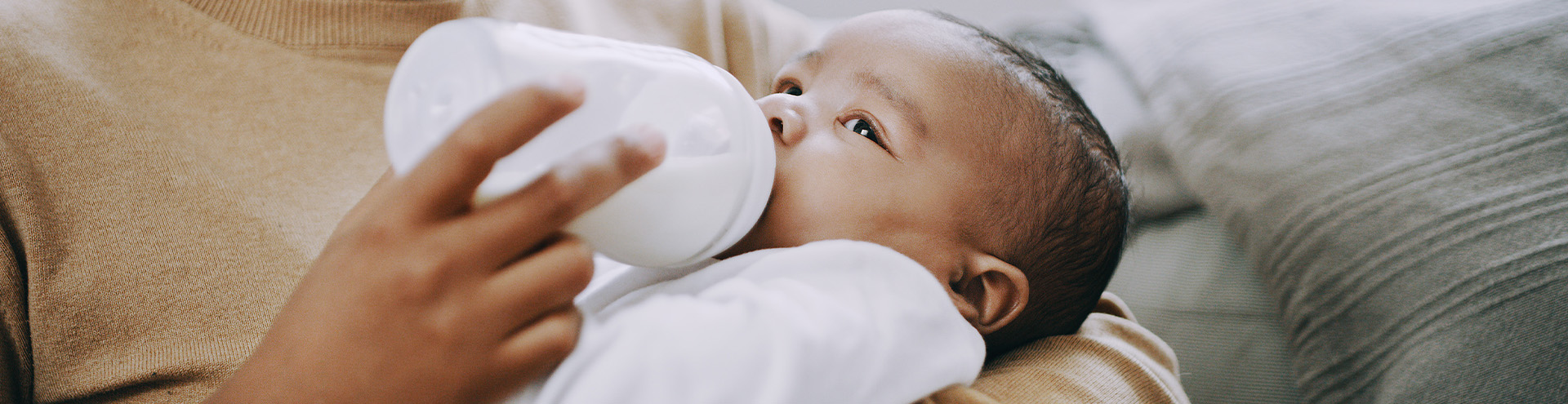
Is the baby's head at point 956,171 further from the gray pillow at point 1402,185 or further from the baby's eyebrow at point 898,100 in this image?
the gray pillow at point 1402,185

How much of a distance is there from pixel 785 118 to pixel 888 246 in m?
0.16

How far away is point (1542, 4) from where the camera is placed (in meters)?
0.88

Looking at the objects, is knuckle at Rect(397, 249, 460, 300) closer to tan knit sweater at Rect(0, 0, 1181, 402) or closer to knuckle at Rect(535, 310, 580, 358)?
knuckle at Rect(535, 310, 580, 358)

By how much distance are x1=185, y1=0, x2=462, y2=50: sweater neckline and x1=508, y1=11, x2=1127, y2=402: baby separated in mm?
468

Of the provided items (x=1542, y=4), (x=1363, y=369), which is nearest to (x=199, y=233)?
(x=1363, y=369)

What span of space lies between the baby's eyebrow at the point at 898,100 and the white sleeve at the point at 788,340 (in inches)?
6.5

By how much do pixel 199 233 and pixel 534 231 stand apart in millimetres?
474

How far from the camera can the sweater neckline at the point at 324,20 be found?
2.84 ft

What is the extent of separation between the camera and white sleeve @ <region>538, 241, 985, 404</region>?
50 centimetres

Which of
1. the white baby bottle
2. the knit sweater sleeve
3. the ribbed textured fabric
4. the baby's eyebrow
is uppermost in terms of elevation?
the white baby bottle

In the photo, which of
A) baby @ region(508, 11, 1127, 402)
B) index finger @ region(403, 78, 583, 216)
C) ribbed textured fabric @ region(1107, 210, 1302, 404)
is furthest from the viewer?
ribbed textured fabric @ region(1107, 210, 1302, 404)

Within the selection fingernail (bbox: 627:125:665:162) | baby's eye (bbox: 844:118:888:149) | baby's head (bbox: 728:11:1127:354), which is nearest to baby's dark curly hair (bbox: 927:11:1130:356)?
baby's head (bbox: 728:11:1127:354)

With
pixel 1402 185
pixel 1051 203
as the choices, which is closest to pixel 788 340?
pixel 1051 203

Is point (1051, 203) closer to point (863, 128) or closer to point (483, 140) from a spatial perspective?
point (863, 128)
